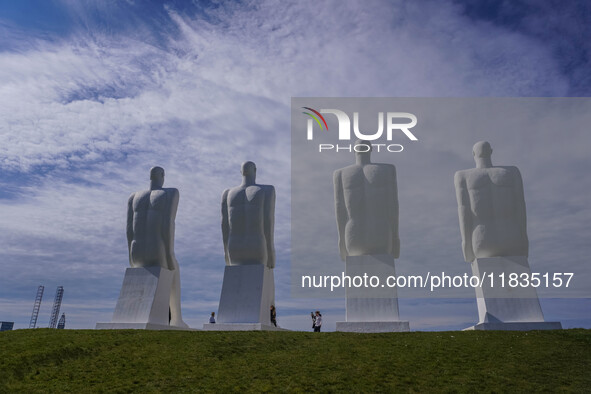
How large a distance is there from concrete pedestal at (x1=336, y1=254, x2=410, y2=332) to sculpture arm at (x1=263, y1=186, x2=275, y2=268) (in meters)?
3.22

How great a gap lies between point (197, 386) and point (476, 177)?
40.4 ft

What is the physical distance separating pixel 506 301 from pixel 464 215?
3197mm

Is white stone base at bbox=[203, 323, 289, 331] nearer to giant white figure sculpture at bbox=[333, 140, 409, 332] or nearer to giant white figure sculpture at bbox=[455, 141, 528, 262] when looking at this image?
giant white figure sculpture at bbox=[333, 140, 409, 332]

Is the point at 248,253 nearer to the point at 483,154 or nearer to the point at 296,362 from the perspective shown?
the point at 296,362

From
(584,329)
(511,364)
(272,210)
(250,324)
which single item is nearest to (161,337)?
(250,324)

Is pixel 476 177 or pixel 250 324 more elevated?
pixel 476 177

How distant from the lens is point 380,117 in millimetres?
19531

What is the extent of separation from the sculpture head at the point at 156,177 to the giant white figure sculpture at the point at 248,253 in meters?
2.71

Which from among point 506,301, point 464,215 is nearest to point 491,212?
point 464,215

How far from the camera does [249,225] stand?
65.0 ft

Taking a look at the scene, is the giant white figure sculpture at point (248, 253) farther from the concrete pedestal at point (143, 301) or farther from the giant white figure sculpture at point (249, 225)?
the concrete pedestal at point (143, 301)

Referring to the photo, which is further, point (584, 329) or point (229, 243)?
point (229, 243)

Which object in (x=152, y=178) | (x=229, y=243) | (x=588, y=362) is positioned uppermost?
(x=152, y=178)

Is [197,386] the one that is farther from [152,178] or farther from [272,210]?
[152,178]
